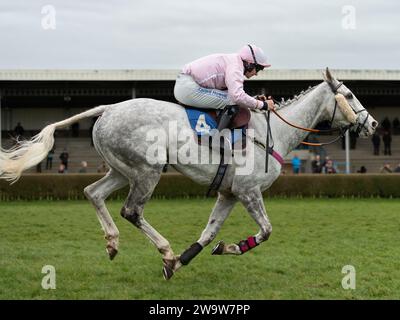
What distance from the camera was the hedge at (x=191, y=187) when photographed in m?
17.9

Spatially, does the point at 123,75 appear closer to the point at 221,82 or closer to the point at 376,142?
the point at 376,142

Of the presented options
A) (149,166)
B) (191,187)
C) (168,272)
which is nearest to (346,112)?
(149,166)

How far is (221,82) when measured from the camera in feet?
20.3

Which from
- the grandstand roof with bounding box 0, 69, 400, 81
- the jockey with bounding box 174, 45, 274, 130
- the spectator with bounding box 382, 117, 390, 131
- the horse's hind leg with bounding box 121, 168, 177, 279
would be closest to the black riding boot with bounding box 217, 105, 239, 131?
the jockey with bounding box 174, 45, 274, 130

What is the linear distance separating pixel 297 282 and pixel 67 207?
1000 cm

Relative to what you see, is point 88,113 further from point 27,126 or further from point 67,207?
point 27,126

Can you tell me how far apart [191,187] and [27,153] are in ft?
39.7

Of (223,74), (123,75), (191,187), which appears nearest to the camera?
(223,74)

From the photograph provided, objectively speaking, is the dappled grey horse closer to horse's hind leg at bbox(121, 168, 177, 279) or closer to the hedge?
horse's hind leg at bbox(121, 168, 177, 279)

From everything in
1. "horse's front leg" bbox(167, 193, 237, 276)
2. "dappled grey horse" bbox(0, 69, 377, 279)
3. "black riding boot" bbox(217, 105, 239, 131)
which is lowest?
"horse's front leg" bbox(167, 193, 237, 276)

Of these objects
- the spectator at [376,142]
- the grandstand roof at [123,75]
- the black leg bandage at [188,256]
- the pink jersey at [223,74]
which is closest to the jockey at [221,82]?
the pink jersey at [223,74]

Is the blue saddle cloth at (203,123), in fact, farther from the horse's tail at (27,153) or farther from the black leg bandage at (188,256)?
the black leg bandage at (188,256)

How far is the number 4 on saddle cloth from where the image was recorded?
5.92 metres
